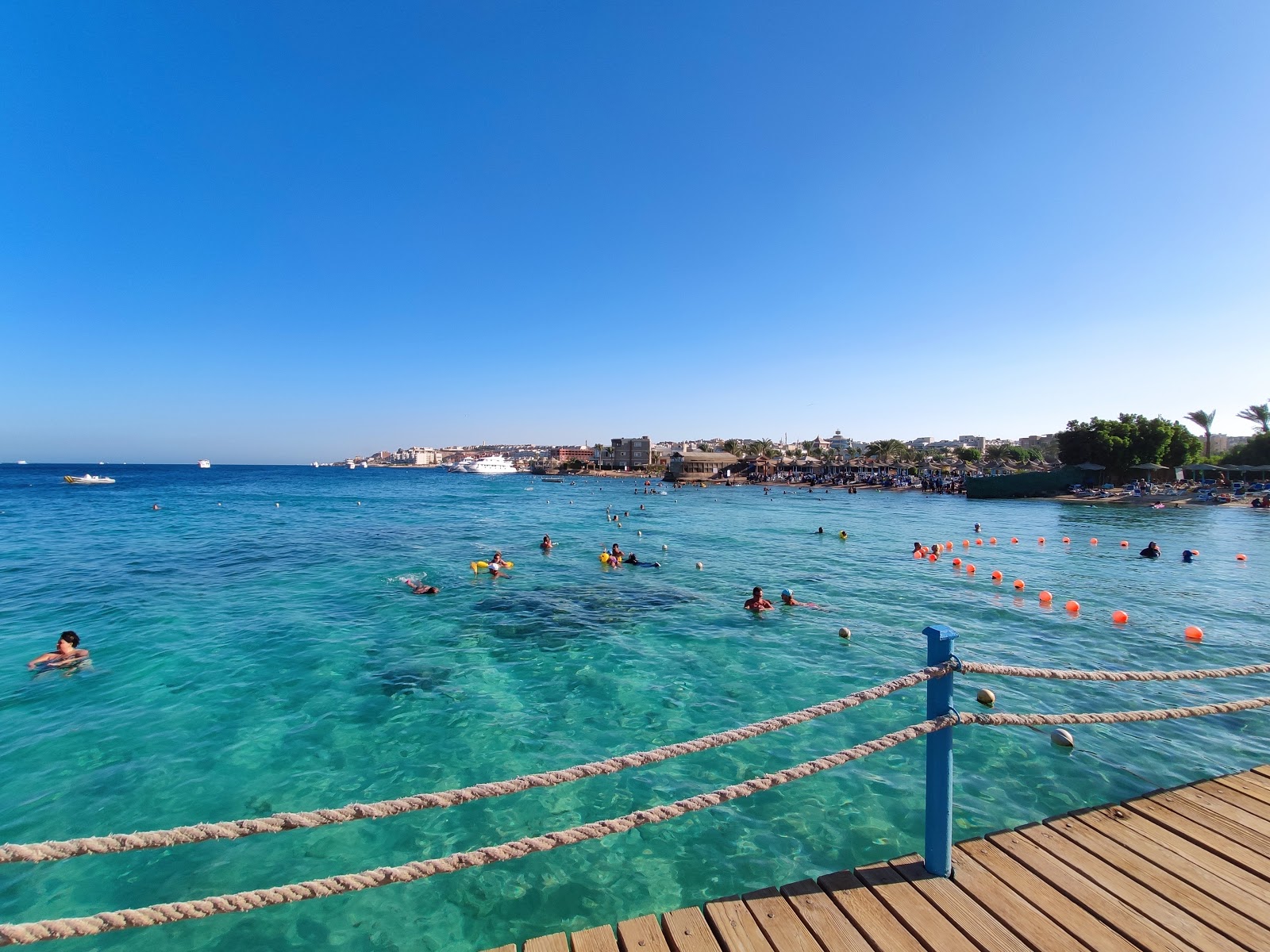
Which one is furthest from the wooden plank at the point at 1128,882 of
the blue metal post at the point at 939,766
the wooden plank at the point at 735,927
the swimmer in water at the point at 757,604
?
the swimmer in water at the point at 757,604

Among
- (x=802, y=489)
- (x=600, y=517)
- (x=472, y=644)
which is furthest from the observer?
(x=802, y=489)

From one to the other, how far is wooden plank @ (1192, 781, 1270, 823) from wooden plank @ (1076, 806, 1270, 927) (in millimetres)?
975

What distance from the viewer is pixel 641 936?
128 inches

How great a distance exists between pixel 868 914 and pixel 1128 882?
1.90m

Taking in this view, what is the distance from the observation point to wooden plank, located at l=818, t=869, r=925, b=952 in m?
3.13

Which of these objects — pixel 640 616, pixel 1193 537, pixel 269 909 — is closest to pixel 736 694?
pixel 640 616

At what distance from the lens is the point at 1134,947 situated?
314cm

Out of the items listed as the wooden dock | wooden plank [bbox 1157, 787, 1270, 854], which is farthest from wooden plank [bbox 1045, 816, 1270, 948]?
wooden plank [bbox 1157, 787, 1270, 854]

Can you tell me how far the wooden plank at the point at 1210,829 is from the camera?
384cm

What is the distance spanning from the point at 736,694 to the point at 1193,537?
41.5m

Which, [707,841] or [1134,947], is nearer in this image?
[1134,947]

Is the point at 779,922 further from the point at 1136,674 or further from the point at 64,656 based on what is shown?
the point at 64,656

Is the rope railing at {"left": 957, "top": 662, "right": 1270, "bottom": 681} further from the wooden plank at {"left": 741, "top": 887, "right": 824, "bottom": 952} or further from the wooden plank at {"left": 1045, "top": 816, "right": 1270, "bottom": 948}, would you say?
the wooden plank at {"left": 741, "top": 887, "right": 824, "bottom": 952}

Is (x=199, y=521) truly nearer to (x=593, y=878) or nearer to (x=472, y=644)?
(x=472, y=644)
